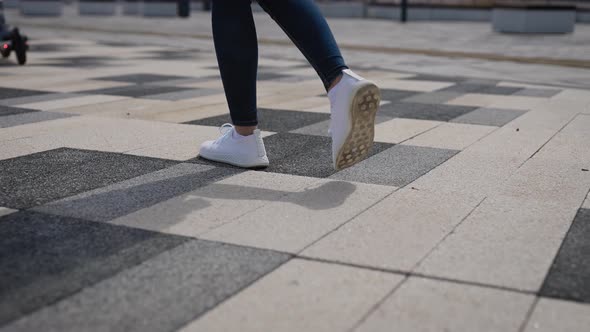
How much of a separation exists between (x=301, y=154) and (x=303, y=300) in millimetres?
1618

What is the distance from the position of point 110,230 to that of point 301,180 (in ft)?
2.76

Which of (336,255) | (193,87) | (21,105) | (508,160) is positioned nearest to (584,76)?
(193,87)

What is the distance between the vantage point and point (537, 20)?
1423cm

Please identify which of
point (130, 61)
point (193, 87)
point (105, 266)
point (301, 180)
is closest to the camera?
point (105, 266)

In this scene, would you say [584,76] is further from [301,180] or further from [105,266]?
[105,266]

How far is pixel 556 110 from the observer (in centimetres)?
463

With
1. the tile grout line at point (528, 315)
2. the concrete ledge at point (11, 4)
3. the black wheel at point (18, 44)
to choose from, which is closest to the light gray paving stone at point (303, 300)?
the tile grout line at point (528, 315)

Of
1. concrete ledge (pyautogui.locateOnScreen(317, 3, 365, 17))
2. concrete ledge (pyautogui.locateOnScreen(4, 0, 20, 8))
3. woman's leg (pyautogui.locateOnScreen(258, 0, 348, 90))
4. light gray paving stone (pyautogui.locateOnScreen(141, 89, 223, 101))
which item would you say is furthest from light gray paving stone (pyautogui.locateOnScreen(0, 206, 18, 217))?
concrete ledge (pyautogui.locateOnScreen(4, 0, 20, 8))

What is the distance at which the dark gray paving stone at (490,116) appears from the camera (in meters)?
4.16

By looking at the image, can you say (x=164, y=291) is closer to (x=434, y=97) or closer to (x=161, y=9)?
(x=434, y=97)

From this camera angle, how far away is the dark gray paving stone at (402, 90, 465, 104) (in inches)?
198

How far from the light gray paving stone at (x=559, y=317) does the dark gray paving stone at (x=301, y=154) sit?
1298mm

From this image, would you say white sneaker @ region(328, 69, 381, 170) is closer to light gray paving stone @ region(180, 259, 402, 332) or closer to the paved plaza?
the paved plaza

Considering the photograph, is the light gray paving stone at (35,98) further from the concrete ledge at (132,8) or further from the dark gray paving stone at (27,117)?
the concrete ledge at (132,8)
